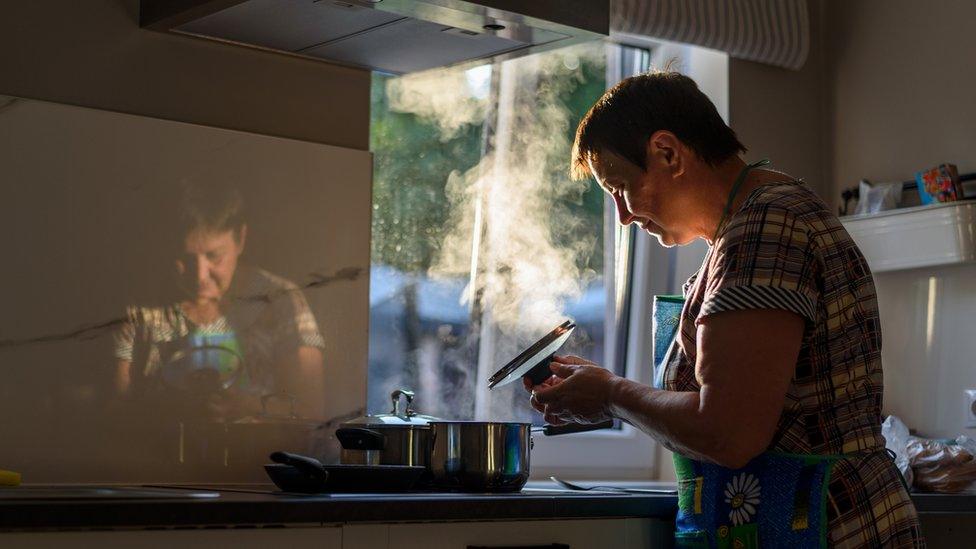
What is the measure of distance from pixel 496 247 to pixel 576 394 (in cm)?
104

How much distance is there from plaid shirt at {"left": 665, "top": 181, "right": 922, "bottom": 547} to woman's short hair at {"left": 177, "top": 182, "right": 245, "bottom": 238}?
2.94 ft

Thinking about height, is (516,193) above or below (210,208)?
above

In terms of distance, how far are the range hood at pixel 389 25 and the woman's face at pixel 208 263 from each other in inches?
13.7

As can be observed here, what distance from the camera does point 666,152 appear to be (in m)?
1.75

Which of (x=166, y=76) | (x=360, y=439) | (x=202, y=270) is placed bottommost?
(x=360, y=439)

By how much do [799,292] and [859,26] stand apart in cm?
169

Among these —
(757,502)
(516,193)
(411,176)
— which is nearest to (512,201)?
(516,193)

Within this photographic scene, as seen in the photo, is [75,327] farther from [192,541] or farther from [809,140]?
[809,140]

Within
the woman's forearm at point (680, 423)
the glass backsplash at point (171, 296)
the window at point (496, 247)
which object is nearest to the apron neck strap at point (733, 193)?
the woman's forearm at point (680, 423)

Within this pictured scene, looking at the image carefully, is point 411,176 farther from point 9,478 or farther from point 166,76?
point 9,478

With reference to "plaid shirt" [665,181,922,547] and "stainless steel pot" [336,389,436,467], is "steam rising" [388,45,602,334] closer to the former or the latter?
"stainless steel pot" [336,389,436,467]

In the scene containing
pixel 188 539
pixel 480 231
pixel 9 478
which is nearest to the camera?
pixel 188 539

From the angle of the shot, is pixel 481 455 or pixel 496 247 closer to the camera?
pixel 481 455

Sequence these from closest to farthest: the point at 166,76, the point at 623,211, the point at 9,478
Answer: the point at 9,478, the point at 623,211, the point at 166,76
